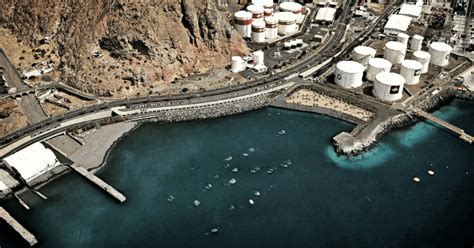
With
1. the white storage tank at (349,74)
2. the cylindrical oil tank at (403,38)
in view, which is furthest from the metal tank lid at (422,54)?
the white storage tank at (349,74)

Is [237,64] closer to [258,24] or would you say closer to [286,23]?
[258,24]

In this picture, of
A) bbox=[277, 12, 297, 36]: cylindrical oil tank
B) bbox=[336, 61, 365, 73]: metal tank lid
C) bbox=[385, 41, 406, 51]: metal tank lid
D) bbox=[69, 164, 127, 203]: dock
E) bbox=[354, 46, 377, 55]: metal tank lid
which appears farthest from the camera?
bbox=[277, 12, 297, 36]: cylindrical oil tank

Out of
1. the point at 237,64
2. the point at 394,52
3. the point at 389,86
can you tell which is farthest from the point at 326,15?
the point at 389,86

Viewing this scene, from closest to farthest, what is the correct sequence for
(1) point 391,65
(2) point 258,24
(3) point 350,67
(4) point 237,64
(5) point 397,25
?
1. (3) point 350,67
2. (1) point 391,65
3. (4) point 237,64
4. (2) point 258,24
5. (5) point 397,25

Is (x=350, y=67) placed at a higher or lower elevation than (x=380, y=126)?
higher

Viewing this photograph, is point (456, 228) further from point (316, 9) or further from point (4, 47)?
point (4, 47)

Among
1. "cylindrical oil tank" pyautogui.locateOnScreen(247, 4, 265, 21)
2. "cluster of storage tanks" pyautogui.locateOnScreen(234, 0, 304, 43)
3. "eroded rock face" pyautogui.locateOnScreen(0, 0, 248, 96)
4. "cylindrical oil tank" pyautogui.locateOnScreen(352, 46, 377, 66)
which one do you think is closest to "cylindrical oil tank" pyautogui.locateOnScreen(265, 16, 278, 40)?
"cluster of storage tanks" pyautogui.locateOnScreen(234, 0, 304, 43)

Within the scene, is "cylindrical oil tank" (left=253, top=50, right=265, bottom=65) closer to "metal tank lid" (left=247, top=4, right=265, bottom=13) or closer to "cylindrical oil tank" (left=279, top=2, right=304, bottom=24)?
"metal tank lid" (left=247, top=4, right=265, bottom=13)

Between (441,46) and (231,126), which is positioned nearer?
(231,126)
